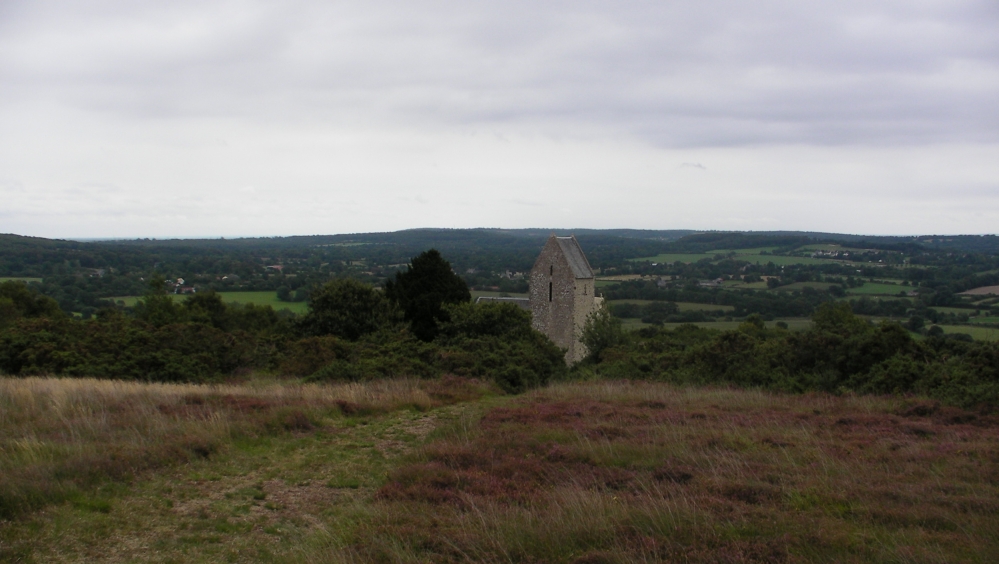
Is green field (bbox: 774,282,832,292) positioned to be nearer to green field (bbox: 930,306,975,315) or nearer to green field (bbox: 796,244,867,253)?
green field (bbox: 930,306,975,315)

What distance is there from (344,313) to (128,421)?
1767 cm

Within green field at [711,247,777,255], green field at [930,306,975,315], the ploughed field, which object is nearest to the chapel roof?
the ploughed field

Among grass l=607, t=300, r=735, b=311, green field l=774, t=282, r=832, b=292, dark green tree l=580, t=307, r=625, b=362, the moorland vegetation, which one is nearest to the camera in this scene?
the moorland vegetation

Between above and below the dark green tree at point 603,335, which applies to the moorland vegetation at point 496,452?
above

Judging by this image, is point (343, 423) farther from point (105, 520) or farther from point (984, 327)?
point (984, 327)

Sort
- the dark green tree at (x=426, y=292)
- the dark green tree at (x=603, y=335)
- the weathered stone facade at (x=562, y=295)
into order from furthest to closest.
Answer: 1. the weathered stone facade at (x=562, y=295)
2. the dark green tree at (x=426, y=292)
3. the dark green tree at (x=603, y=335)

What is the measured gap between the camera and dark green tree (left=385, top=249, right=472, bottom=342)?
109 ft

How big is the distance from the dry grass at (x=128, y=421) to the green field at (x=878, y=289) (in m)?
62.1

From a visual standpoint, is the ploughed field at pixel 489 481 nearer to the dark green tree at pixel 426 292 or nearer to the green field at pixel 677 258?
the dark green tree at pixel 426 292

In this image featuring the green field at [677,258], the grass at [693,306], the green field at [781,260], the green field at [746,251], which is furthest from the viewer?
the green field at [746,251]

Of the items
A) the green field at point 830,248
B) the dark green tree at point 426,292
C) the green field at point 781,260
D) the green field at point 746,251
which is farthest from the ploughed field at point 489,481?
the green field at point 746,251

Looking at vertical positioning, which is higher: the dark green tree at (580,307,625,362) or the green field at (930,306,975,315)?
the dark green tree at (580,307,625,362)

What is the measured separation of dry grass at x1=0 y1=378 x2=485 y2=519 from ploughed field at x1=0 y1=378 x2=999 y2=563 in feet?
0.11

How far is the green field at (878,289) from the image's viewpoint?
209 ft
